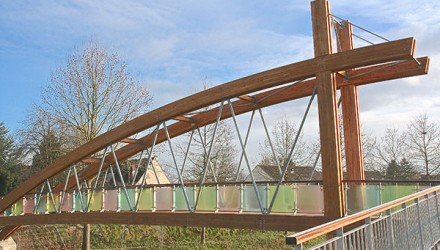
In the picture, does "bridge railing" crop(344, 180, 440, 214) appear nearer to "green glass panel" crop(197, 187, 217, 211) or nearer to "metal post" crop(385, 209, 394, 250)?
"green glass panel" crop(197, 187, 217, 211)

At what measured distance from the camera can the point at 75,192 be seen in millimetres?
20516

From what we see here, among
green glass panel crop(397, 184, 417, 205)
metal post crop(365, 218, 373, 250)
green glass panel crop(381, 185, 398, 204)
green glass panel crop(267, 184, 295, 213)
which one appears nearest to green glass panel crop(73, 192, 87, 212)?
green glass panel crop(267, 184, 295, 213)

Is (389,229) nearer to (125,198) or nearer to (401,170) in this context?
(125,198)

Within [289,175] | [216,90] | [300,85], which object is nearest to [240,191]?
[216,90]

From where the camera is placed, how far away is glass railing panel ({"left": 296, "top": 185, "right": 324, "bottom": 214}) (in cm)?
1286

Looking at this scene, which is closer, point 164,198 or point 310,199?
point 310,199

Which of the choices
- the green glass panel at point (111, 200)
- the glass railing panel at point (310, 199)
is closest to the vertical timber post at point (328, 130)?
the glass railing panel at point (310, 199)

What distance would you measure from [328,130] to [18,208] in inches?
697

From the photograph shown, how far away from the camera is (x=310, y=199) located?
1305 cm

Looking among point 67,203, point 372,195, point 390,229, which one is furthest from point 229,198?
point 67,203

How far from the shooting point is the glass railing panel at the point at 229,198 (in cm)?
1469

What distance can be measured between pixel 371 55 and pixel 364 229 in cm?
710

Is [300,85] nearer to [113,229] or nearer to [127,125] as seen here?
[127,125]

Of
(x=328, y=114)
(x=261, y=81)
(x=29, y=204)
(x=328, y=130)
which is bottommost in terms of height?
(x=29, y=204)
